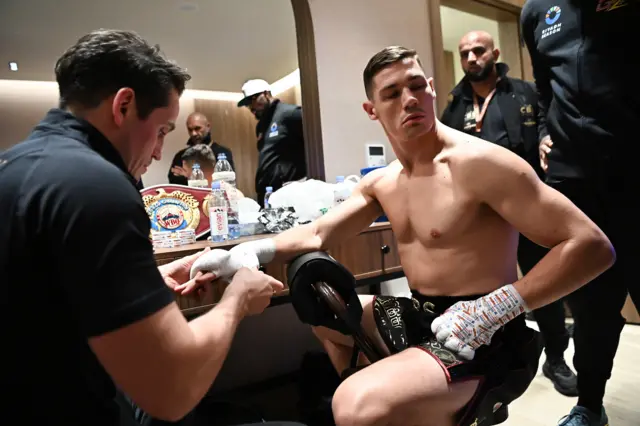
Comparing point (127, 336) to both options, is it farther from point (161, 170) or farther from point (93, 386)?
point (161, 170)

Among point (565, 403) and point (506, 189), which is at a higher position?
point (506, 189)

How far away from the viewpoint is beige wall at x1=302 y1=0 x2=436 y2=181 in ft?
6.86

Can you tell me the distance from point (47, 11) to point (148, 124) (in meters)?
1.27

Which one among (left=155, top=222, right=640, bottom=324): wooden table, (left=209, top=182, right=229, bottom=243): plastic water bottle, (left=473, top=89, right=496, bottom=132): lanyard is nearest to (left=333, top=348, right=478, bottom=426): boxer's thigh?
(left=155, top=222, right=640, bottom=324): wooden table

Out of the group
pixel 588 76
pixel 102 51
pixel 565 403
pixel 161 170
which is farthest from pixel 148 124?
pixel 565 403

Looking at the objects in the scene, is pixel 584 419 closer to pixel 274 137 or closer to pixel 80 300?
pixel 80 300

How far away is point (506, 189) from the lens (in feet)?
3.10

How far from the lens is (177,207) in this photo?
154 centimetres

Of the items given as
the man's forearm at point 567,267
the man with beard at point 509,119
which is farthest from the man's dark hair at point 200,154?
the man's forearm at point 567,267

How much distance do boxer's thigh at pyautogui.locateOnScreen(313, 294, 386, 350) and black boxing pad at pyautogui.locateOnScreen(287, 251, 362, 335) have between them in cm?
15

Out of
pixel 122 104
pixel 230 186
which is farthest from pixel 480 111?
pixel 122 104

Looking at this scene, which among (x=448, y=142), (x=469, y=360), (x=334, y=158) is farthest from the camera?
(x=334, y=158)

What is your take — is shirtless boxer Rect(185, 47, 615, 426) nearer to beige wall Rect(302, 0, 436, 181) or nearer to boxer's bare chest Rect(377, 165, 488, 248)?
boxer's bare chest Rect(377, 165, 488, 248)

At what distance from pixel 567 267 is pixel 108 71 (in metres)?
0.93
